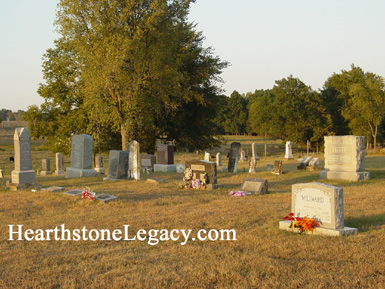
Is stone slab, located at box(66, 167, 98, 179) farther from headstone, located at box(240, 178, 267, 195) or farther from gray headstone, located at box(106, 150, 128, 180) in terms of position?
headstone, located at box(240, 178, 267, 195)

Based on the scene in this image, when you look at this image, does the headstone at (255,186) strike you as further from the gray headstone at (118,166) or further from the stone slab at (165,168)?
the stone slab at (165,168)

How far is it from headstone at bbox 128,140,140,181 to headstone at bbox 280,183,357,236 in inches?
412

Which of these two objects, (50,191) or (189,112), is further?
(189,112)

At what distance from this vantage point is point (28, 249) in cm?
657

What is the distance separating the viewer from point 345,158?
16500mm

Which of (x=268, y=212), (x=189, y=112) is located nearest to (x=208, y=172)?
(x=268, y=212)

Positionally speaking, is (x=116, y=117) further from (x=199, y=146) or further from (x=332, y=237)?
(x=332, y=237)

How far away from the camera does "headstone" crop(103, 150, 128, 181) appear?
17.8m

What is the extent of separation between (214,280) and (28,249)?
3.47 metres

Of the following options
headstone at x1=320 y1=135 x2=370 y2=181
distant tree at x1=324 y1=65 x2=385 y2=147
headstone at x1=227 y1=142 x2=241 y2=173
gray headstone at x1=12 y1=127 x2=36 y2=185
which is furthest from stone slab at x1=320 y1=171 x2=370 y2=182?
distant tree at x1=324 y1=65 x2=385 y2=147

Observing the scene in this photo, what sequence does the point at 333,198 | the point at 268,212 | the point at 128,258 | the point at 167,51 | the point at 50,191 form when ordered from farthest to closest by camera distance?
the point at 167,51
the point at 50,191
the point at 268,212
the point at 333,198
the point at 128,258

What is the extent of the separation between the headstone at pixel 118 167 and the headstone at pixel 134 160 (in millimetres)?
285

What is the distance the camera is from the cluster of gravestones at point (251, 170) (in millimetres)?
7254

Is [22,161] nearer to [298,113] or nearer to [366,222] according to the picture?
[366,222]
